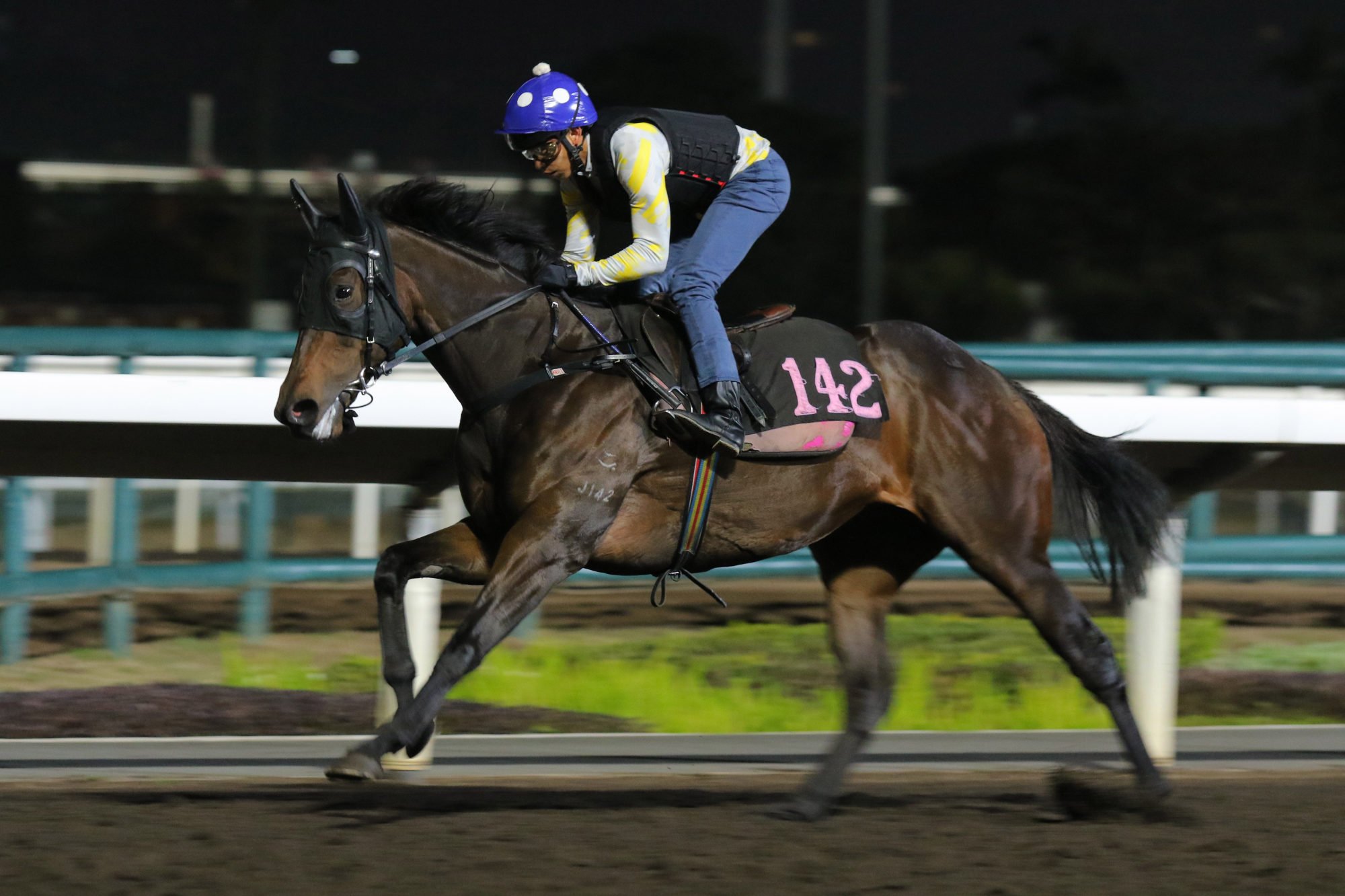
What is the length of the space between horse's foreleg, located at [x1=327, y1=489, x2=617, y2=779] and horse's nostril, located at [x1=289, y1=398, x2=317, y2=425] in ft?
1.82

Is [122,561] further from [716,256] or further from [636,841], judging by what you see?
[636,841]

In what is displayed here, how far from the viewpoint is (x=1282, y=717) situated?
6.64 m

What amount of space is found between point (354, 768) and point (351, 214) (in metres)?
1.34

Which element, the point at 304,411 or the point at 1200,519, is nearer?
the point at 304,411

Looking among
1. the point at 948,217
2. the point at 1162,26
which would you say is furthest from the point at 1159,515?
the point at 1162,26

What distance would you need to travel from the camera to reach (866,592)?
514 centimetres

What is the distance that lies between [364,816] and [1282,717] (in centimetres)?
373

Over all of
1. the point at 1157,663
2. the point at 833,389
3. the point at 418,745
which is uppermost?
the point at 833,389

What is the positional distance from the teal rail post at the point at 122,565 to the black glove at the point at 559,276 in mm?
2952

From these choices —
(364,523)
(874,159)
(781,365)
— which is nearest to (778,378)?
(781,365)

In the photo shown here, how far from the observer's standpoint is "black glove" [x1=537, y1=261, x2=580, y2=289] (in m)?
4.60

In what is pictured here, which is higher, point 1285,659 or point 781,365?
point 781,365

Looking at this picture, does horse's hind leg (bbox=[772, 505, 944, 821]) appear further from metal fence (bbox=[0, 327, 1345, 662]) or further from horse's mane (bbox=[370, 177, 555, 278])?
metal fence (bbox=[0, 327, 1345, 662])

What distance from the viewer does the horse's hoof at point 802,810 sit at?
4609 millimetres
